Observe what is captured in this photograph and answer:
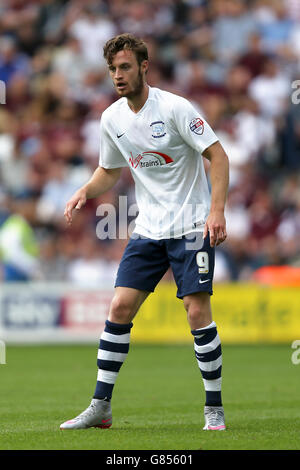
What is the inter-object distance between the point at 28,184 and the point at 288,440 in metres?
10.9

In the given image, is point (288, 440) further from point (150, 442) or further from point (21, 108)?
point (21, 108)

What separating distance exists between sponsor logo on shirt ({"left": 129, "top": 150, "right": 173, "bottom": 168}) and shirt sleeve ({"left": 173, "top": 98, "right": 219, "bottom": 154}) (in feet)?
0.70

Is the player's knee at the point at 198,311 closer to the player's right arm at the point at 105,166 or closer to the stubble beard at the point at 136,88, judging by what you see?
the player's right arm at the point at 105,166

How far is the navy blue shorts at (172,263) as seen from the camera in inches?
219

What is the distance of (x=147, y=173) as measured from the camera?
574 cm

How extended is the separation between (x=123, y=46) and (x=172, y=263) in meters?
1.36

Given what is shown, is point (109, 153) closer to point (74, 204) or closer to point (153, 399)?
point (74, 204)

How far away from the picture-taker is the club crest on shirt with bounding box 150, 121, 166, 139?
5.60 metres

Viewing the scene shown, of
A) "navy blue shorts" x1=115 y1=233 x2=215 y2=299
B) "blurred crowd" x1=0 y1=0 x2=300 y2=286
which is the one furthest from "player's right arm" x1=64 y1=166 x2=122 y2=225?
"blurred crowd" x1=0 y1=0 x2=300 y2=286

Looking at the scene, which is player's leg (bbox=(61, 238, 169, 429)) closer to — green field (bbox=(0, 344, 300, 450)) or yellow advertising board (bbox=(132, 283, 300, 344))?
green field (bbox=(0, 344, 300, 450))

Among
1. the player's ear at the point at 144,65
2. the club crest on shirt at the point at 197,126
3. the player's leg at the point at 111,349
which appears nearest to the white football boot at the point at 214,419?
the player's leg at the point at 111,349

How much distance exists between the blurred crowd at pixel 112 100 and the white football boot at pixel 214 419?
8.58 metres

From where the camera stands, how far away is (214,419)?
18.2 ft

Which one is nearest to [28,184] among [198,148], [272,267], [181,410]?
[272,267]
